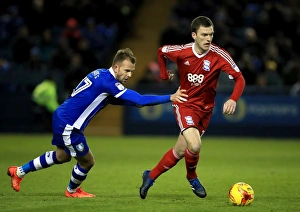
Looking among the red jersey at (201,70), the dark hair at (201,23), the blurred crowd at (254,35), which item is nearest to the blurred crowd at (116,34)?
the blurred crowd at (254,35)

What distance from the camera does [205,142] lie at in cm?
1873

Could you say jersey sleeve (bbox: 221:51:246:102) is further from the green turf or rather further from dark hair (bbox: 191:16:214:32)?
the green turf

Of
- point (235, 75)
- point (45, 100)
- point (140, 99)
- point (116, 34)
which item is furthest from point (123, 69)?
point (116, 34)

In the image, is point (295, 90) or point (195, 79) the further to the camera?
point (295, 90)

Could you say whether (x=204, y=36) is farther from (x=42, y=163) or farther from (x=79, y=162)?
(x=42, y=163)

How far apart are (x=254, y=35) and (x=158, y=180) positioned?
10814 millimetres

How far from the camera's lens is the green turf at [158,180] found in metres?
8.20

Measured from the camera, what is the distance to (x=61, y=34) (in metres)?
23.5

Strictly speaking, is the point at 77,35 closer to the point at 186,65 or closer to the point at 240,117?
the point at 240,117

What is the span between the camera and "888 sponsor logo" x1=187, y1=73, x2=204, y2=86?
350 inches

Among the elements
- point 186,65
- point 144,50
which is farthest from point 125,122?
point 186,65

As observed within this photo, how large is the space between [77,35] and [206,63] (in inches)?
530

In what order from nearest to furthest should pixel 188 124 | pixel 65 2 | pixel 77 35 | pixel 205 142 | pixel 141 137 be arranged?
pixel 188 124 < pixel 205 142 < pixel 141 137 < pixel 77 35 < pixel 65 2

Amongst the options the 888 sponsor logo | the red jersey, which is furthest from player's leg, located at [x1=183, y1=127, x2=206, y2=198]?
the 888 sponsor logo
